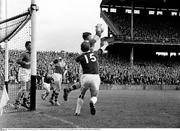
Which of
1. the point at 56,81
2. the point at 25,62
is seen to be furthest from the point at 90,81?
the point at 56,81

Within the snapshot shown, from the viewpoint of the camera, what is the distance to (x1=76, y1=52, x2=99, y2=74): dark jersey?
8.22 meters

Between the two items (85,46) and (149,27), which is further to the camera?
(149,27)

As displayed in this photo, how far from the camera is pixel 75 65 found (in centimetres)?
3025

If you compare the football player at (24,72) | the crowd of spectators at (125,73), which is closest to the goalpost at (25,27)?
the football player at (24,72)

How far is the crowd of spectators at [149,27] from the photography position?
128ft

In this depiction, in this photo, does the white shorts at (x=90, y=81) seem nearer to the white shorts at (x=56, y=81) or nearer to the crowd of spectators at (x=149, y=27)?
the white shorts at (x=56, y=81)

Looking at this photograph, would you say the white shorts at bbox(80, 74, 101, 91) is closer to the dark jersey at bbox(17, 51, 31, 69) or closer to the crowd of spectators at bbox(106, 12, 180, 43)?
the dark jersey at bbox(17, 51, 31, 69)

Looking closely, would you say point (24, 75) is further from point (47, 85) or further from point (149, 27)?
point (149, 27)

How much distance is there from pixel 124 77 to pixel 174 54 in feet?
47.4

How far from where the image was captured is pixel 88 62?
324 inches

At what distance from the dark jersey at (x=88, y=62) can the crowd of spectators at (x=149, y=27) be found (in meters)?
29.6

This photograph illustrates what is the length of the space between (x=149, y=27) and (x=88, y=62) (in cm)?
3301

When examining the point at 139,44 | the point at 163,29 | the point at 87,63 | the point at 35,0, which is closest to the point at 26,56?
the point at 35,0

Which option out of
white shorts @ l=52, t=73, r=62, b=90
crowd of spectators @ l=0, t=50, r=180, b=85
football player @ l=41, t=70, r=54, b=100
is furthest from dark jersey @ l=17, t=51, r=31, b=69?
crowd of spectators @ l=0, t=50, r=180, b=85
